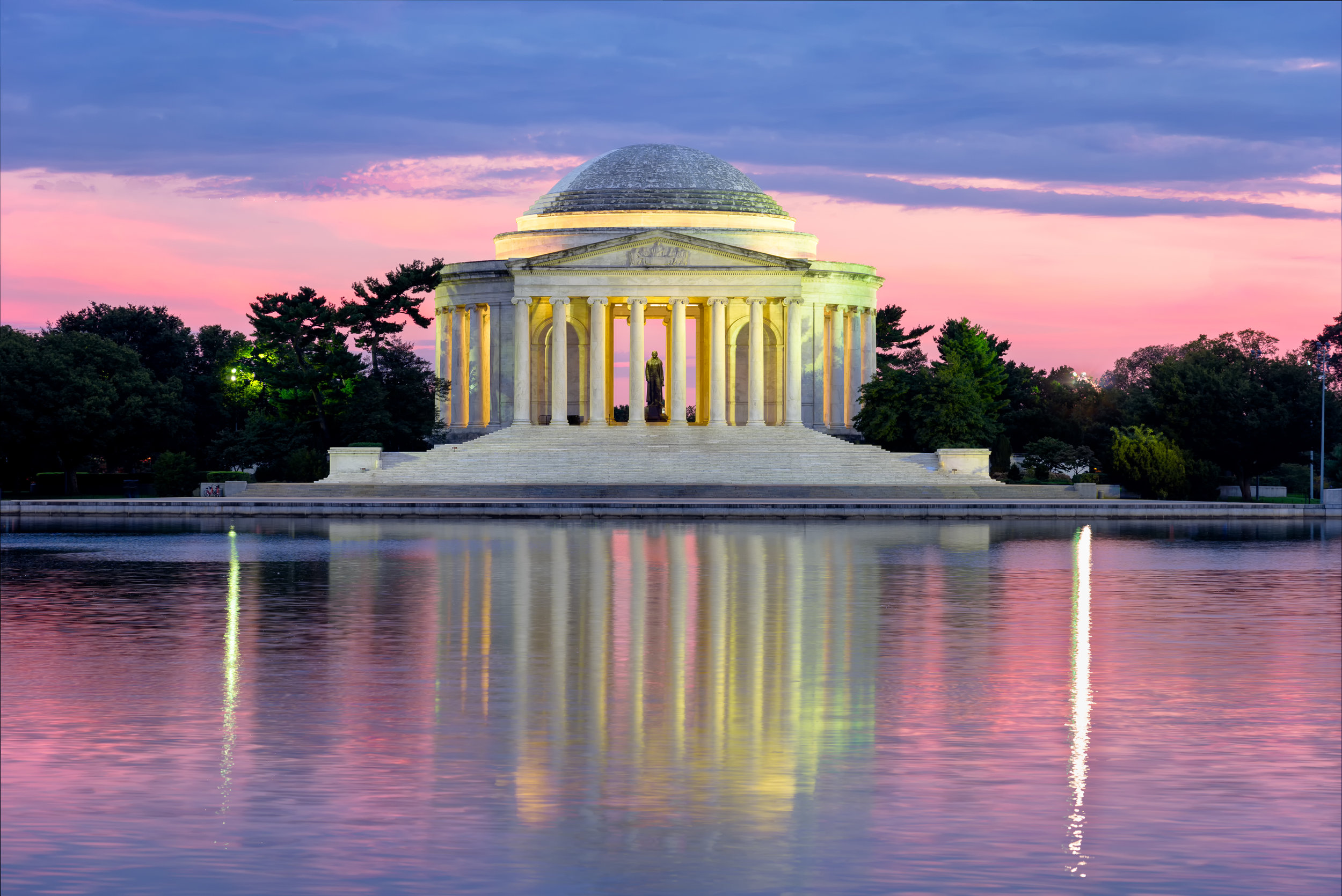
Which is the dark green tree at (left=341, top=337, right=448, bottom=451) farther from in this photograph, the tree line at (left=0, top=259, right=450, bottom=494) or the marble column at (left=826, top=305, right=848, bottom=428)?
the marble column at (left=826, top=305, right=848, bottom=428)

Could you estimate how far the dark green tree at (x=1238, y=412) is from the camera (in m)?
94.8

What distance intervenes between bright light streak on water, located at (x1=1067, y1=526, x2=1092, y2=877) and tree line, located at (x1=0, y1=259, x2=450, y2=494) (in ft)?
206

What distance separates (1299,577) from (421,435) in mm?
68583

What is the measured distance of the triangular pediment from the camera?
102m

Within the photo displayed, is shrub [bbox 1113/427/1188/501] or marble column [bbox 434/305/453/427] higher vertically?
marble column [bbox 434/305/453/427]

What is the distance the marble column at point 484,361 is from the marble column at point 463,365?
716 mm

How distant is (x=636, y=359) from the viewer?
103 metres

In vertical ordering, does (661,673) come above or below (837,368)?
below

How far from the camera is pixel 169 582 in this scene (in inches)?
1414

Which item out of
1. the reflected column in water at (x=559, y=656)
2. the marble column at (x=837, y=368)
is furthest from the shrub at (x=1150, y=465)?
the reflected column in water at (x=559, y=656)

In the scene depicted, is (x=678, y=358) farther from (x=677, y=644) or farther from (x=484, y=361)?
(x=677, y=644)

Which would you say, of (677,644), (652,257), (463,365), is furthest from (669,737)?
(463,365)

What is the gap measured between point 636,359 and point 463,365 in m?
13.5

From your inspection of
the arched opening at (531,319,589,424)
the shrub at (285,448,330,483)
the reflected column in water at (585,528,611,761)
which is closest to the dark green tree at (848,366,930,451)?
the arched opening at (531,319,589,424)
